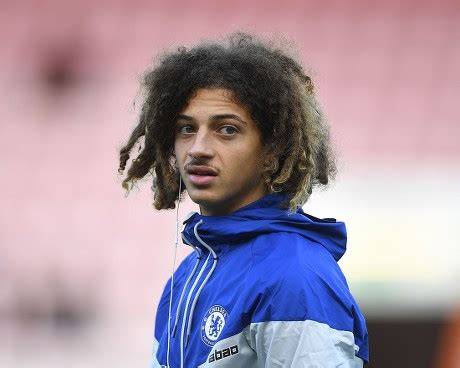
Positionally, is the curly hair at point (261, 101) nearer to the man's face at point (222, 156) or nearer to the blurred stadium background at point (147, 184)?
the man's face at point (222, 156)

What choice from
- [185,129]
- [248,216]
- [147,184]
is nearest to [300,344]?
[248,216]

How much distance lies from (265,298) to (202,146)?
34 cm

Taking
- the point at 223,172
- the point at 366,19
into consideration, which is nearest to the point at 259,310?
the point at 223,172

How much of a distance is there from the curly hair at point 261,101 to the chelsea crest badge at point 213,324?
0.77ft

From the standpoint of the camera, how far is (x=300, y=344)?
1761 mm

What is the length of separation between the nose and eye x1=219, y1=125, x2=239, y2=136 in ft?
0.09

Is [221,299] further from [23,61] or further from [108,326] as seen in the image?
[23,61]

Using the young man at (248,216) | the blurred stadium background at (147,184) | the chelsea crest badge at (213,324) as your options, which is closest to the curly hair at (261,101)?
the young man at (248,216)

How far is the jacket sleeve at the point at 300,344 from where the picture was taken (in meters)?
1.76

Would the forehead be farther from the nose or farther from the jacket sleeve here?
the jacket sleeve

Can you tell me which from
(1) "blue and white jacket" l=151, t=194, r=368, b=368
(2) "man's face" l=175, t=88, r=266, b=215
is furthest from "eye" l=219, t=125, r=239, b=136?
(1) "blue and white jacket" l=151, t=194, r=368, b=368

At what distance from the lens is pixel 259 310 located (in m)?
1.81

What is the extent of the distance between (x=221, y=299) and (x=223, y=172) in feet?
0.78

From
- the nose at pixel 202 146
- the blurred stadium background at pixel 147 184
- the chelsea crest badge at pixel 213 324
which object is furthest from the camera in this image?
the blurred stadium background at pixel 147 184
